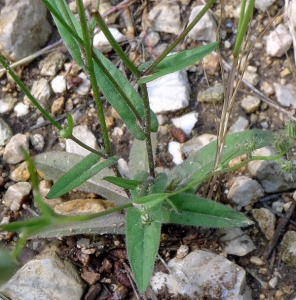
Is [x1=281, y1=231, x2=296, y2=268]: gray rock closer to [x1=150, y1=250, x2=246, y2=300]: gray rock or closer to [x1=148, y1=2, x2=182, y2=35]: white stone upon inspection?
[x1=150, y1=250, x2=246, y2=300]: gray rock

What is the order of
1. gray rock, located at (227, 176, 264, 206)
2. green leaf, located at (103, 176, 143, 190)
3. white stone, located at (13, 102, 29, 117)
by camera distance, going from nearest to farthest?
green leaf, located at (103, 176, 143, 190) → gray rock, located at (227, 176, 264, 206) → white stone, located at (13, 102, 29, 117)

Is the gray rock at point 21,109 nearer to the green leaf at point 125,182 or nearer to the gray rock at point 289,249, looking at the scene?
the green leaf at point 125,182

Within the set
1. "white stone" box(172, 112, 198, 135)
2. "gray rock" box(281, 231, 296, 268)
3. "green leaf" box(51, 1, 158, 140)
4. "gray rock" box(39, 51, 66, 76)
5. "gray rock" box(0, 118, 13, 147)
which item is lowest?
"gray rock" box(281, 231, 296, 268)

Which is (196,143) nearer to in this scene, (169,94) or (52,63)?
(169,94)

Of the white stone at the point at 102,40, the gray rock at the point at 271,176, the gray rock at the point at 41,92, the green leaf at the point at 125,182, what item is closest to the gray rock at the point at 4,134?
the gray rock at the point at 41,92

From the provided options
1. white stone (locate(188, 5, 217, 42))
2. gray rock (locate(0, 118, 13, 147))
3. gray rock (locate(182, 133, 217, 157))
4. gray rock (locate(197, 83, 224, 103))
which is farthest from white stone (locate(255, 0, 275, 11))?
gray rock (locate(0, 118, 13, 147))

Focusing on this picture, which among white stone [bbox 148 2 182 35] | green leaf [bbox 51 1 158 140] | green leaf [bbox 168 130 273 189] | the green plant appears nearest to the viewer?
the green plant

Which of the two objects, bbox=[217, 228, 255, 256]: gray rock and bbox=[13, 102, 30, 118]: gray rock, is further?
bbox=[13, 102, 30, 118]: gray rock
